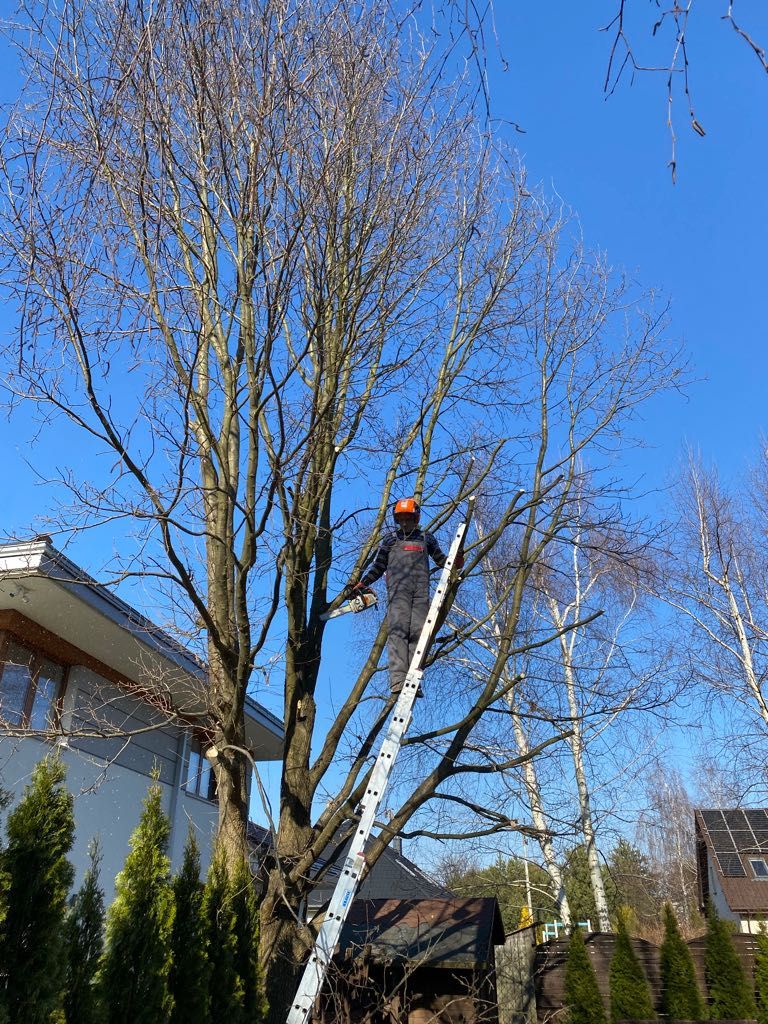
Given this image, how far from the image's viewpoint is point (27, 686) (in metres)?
9.16

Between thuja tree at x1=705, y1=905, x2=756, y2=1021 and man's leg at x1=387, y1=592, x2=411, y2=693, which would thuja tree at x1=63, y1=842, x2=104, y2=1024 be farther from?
thuja tree at x1=705, y1=905, x2=756, y2=1021

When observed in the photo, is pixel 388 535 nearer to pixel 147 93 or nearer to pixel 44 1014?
pixel 147 93

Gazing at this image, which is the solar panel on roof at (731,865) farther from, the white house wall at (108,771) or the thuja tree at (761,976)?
the white house wall at (108,771)

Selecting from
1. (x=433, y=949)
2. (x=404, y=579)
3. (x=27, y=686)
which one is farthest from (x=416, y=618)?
(x=27, y=686)

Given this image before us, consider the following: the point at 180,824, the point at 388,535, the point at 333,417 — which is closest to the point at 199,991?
the point at 388,535

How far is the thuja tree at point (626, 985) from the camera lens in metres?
13.7

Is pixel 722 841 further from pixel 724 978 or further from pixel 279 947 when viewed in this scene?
pixel 279 947

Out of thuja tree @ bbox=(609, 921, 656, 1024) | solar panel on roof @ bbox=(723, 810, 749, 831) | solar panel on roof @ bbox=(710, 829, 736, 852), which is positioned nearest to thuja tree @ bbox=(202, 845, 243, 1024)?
thuja tree @ bbox=(609, 921, 656, 1024)

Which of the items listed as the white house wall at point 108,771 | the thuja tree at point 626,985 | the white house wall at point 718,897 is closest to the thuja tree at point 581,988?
the thuja tree at point 626,985

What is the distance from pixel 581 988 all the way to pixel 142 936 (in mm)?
11602

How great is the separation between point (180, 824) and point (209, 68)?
10.5 meters

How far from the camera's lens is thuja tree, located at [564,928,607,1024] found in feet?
44.2

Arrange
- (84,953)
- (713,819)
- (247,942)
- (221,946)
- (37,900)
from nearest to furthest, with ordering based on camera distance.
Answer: (37,900), (84,953), (221,946), (247,942), (713,819)

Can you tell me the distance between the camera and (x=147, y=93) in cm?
480
